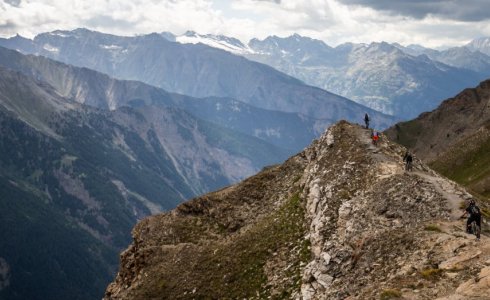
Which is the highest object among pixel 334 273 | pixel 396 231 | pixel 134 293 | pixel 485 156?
pixel 485 156

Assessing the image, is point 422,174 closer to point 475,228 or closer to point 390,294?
point 475,228

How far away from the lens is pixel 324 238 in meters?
40.3

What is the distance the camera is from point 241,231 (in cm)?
5197

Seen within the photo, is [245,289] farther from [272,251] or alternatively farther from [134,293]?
[134,293]

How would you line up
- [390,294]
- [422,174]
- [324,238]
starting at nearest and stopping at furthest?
1. [390,294]
2. [324,238]
3. [422,174]

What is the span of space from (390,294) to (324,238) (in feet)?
40.6

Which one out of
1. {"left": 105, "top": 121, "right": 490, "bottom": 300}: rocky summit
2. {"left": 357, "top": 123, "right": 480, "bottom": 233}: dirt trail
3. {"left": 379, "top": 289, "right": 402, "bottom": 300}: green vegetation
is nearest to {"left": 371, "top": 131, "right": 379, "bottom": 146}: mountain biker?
{"left": 357, "top": 123, "right": 480, "bottom": 233}: dirt trail

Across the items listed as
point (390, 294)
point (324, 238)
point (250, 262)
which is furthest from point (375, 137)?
point (390, 294)

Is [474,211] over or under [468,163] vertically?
under

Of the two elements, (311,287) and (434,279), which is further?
(311,287)

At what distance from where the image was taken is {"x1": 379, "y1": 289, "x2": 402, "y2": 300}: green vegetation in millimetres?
27906

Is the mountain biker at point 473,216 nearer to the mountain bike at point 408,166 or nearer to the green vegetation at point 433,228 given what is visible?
the green vegetation at point 433,228

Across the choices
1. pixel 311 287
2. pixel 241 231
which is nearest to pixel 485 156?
pixel 241 231

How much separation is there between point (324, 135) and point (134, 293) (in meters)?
A: 26.8
